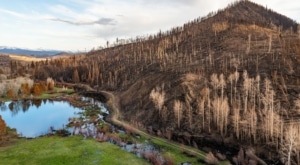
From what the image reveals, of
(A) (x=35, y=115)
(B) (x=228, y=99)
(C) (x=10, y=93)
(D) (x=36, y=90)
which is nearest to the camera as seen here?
(B) (x=228, y=99)

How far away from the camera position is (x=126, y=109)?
94500mm

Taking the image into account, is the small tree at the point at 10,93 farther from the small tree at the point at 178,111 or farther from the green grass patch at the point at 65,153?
the small tree at the point at 178,111

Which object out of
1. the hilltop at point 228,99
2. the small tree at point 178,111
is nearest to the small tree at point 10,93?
the hilltop at point 228,99

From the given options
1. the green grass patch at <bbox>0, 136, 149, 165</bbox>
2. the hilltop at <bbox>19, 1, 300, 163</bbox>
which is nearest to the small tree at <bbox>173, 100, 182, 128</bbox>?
the hilltop at <bbox>19, 1, 300, 163</bbox>

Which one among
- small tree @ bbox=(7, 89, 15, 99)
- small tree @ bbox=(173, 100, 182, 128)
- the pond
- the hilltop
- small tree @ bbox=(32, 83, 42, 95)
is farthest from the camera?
small tree @ bbox=(32, 83, 42, 95)

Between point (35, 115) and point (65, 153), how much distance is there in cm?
4725

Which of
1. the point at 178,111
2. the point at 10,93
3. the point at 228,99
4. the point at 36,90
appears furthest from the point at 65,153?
the point at 36,90

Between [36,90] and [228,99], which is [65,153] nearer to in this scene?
[228,99]

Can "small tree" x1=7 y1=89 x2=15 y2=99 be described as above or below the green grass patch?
above

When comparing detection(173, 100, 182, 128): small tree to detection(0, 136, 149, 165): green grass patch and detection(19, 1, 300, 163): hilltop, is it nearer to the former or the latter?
detection(19, 1, 300, 163): hilltop

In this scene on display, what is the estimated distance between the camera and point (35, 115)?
92.4 m

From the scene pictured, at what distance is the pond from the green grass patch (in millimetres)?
12508

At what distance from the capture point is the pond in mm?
75000

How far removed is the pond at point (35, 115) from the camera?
75.0 metres
